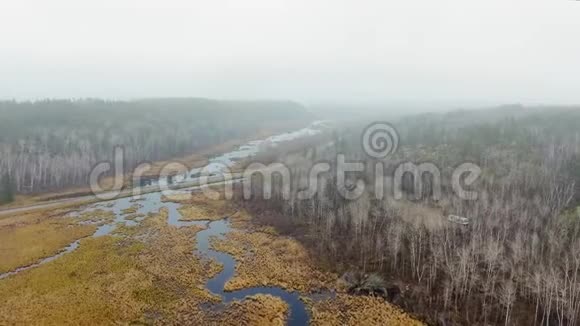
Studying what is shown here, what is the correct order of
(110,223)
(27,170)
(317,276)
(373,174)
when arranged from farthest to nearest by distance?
(27,170), (373,174), (110,223), (317,276)

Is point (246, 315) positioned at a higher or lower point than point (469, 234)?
lower

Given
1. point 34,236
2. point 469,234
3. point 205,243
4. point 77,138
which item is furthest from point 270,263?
point 77,138

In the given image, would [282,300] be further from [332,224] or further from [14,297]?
[14,297]

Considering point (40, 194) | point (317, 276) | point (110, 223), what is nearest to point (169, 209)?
point (110, 223)

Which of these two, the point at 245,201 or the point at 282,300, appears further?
the point at 245,201

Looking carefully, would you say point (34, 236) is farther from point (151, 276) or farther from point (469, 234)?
point (469, 234)
